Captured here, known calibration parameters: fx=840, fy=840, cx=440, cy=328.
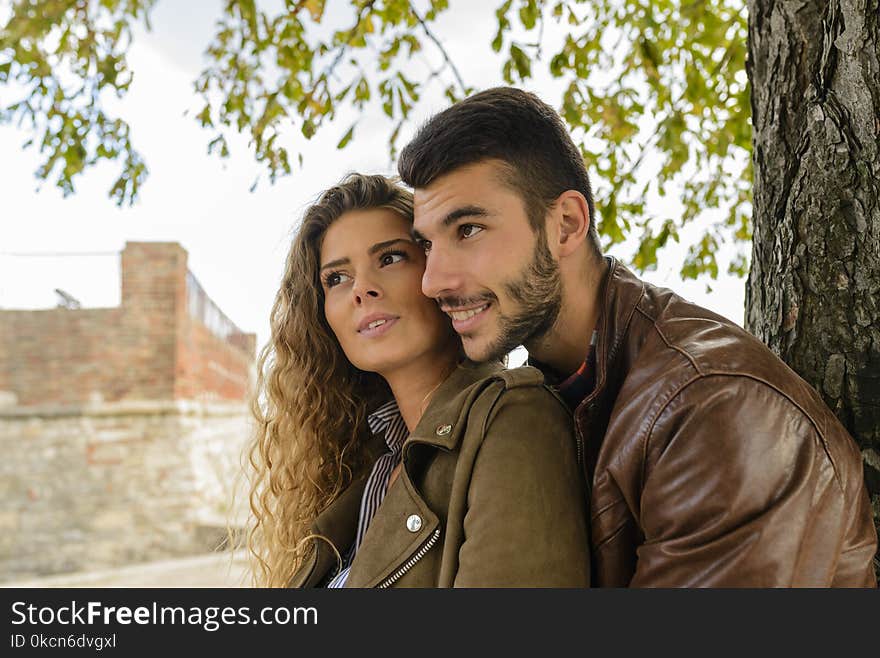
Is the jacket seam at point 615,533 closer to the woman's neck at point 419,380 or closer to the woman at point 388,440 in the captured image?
the woman at point 388,440

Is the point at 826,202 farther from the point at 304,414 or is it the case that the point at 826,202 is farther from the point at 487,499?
the point at 304,414

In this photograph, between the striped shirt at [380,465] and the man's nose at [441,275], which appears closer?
the man's nose at [441,275]

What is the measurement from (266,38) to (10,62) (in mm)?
1457

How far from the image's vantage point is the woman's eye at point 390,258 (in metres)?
2.26

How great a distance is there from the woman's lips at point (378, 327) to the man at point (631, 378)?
0.23 meters

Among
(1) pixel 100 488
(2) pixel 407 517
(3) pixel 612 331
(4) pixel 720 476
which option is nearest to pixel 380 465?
(2) pixel 407 517

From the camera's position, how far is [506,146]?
1.96 meters

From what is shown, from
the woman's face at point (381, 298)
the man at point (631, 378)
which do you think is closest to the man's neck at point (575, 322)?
the man at point (631, 378)

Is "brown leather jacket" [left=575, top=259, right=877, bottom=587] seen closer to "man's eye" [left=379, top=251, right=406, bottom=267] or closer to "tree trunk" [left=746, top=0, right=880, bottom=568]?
"tree trunk" [left=746, top=0, right=880, bottom=568]

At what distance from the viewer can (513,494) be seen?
1.65m

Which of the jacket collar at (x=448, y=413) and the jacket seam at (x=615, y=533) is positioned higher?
the jacket collar at (x=448, y=413)

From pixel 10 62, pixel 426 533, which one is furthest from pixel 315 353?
pixel 10 62

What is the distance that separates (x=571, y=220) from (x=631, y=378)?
1.68 ft

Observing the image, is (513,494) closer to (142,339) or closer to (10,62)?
(10,62)
